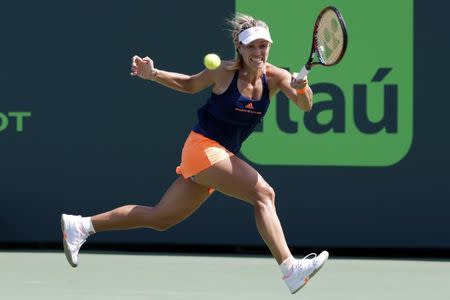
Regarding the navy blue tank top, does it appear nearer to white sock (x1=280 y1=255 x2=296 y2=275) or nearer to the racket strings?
the racket strings

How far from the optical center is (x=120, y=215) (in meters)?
5.57

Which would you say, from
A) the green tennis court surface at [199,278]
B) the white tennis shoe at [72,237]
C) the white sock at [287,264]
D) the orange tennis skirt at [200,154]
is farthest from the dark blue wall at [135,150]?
the white sock at [287,264]

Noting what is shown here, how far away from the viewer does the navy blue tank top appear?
5.32 metres

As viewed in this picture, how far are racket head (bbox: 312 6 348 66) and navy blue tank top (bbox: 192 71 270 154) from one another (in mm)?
281

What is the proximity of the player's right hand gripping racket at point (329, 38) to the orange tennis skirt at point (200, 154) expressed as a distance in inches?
22.1

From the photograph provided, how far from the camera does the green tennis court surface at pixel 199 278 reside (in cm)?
575

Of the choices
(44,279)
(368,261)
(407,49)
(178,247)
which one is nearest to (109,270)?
(44,279)

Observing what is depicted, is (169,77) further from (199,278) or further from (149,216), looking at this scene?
(199,278)

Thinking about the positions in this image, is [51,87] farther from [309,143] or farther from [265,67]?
[265,67]

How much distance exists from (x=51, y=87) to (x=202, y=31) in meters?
0.99

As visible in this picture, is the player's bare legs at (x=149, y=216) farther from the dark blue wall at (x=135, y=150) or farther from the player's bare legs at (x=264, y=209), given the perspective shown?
the dark blue wall at (x=135, y=150)

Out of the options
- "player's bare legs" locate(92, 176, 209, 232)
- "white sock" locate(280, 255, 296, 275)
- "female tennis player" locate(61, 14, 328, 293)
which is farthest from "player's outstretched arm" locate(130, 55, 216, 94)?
"white sock" locate(280, 255, 296, 275)

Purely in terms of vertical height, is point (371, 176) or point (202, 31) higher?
point (202, 31)

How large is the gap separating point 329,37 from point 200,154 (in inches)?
30.6
